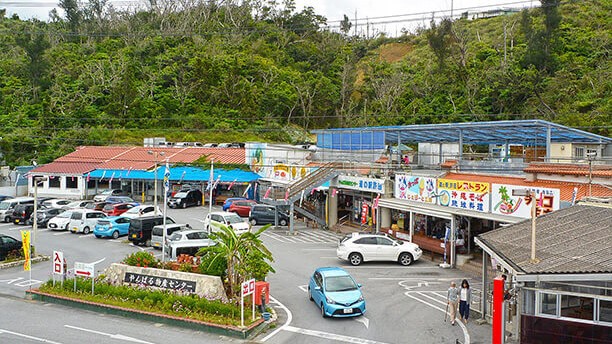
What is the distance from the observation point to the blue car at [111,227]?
33.2 meters

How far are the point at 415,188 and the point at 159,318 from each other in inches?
617

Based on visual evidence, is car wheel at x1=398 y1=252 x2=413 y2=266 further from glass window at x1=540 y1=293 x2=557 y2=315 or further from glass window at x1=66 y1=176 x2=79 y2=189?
glass window at x1=66 y1=176 x2=79 y2=189

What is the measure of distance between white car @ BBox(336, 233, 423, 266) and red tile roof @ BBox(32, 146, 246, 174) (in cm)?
2550

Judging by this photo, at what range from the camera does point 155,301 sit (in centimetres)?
1848

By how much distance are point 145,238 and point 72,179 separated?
24.1 m

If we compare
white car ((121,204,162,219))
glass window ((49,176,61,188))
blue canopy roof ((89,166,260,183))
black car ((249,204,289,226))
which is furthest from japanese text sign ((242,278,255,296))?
glass window ((49,176,61,188))


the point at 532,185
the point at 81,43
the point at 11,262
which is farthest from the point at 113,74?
the point at 532,185

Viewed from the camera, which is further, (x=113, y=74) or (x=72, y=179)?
(x=113, y=74)

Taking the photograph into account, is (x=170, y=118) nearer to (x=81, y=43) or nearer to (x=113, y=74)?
(x=113, y=74)

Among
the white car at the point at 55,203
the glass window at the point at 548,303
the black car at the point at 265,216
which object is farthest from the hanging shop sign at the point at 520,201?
the white car at the point at 55,203

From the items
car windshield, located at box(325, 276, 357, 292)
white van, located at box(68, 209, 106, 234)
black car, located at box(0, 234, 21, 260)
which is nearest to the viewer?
car windshield, located at box(325, 276, 357, 292)

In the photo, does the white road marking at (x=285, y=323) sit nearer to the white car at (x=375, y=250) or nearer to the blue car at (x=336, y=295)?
the blue car at (x=336, y=295)

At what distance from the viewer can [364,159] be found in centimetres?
4041

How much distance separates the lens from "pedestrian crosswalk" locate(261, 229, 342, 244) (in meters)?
32.4
